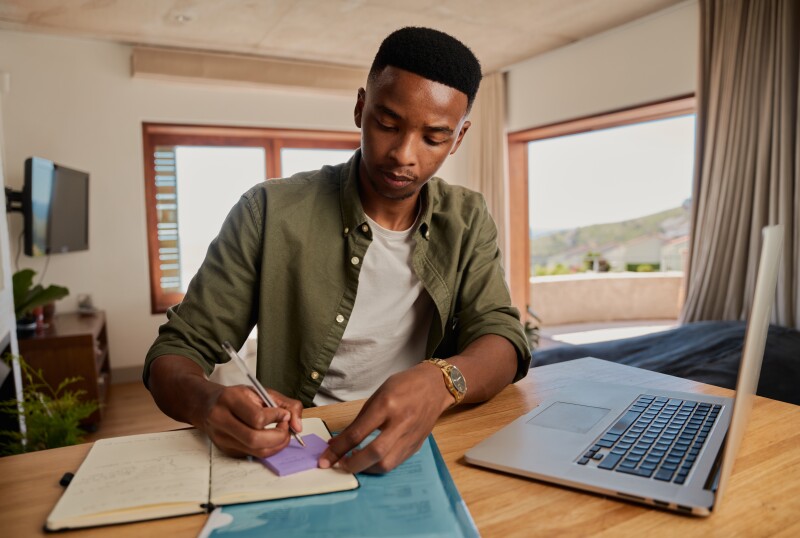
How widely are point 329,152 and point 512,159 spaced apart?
162 cm

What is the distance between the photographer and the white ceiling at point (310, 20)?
144 inches

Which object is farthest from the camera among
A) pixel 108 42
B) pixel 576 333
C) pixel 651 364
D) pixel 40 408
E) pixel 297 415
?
pixel 576 333

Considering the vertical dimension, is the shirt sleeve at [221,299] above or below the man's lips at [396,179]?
below

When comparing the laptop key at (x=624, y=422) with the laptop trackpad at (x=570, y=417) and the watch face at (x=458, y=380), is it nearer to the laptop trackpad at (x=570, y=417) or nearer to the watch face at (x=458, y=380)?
the laptop trackpad at (x=570, y=417)

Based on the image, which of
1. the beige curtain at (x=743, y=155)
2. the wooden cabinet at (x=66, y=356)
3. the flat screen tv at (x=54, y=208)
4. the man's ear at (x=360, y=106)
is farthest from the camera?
the flat screen tv at (x=54, y=208)

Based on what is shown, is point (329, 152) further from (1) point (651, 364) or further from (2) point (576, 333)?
(1) point (651, 364)

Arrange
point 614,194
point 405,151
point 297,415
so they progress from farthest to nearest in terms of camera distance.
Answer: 1. point 614,194
2. point 405,151
3. point 297,415

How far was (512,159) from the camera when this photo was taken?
5375 mm

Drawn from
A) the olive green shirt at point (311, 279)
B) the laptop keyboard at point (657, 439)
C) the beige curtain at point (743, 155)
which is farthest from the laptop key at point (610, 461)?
the beige curtain at point (743, 155)

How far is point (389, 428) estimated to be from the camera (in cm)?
69

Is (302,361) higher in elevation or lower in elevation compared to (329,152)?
lower

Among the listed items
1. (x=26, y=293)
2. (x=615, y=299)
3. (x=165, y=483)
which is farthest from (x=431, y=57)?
(x=615, y=299)

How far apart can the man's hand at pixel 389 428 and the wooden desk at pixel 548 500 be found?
2.4 inches

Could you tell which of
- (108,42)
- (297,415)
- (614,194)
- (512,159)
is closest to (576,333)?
(512,159)
